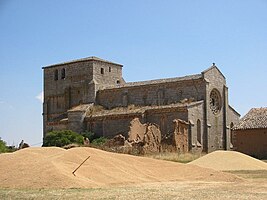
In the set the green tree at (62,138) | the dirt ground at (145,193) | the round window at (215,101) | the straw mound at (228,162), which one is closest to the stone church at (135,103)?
the round window at (215,101)

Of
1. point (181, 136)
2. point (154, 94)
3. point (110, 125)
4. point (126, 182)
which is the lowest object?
point (126, 182)

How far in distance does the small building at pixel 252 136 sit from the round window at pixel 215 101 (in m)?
8.72

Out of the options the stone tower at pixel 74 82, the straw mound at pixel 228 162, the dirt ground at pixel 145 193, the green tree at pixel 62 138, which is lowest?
the straw mound at pixel 228 162

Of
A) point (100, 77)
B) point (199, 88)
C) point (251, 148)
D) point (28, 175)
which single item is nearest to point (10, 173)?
point (28, 175)

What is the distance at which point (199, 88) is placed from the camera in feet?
161

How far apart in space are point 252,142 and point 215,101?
1158 cm

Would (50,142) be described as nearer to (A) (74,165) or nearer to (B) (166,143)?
(B) (166,143)

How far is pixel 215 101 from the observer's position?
52.1 m

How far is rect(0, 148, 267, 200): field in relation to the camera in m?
14.8

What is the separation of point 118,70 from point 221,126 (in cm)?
1613

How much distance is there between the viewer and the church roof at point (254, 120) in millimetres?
40875

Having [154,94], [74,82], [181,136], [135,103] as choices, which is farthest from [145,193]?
[74,82]

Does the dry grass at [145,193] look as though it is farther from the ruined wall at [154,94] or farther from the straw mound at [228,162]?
the ruined wall at [154,94]

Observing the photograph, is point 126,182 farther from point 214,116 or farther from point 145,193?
point 214,116
